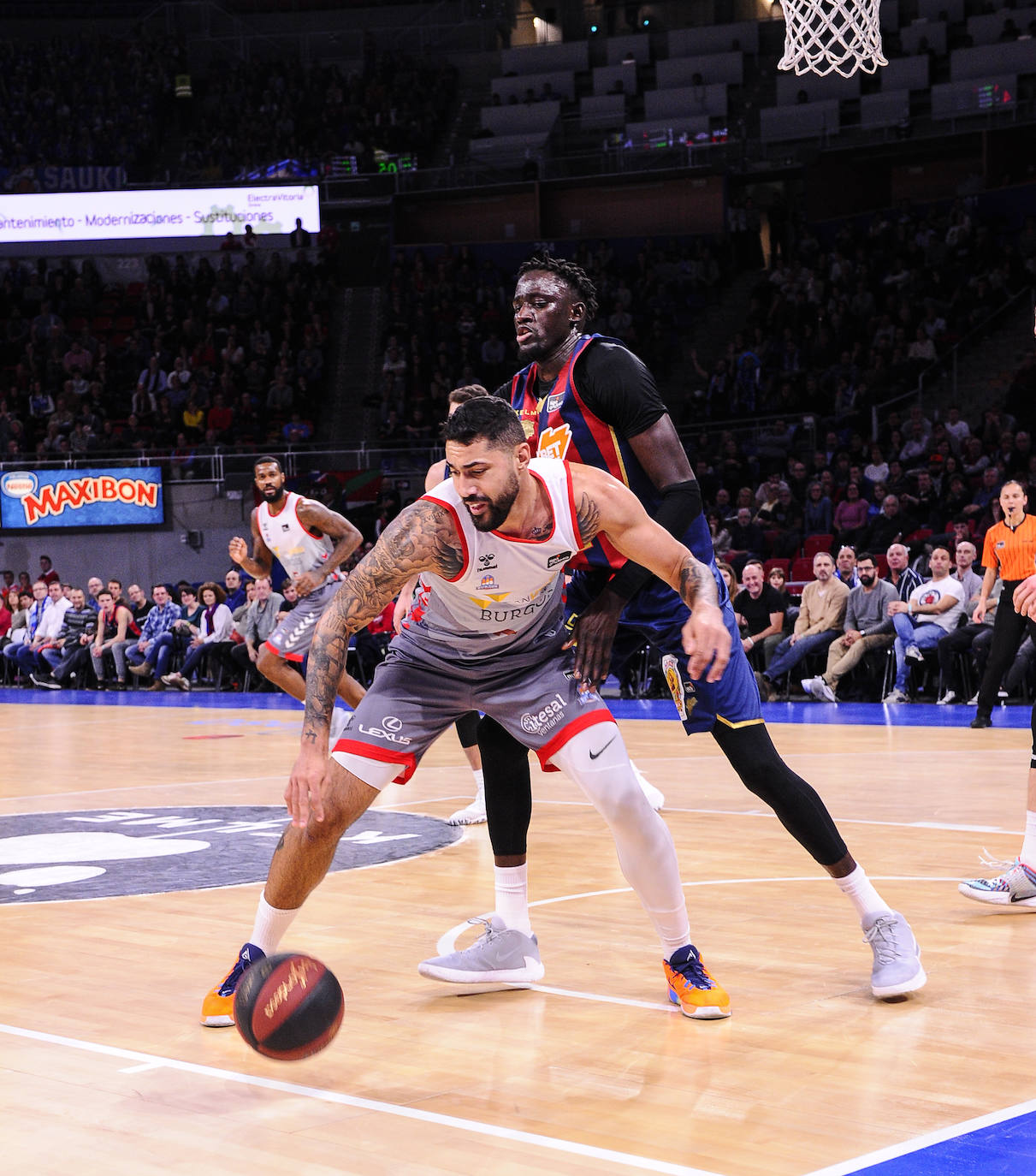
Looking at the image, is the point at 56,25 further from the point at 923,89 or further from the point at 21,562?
the point at 923,89

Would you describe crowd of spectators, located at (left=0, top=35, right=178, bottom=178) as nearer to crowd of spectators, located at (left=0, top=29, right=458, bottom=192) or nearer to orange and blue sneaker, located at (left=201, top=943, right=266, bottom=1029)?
crowd of spectators, located at (left=0, top=29, right=458, bottom=192)

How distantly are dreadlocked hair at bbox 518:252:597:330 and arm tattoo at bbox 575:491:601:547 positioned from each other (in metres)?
0.98

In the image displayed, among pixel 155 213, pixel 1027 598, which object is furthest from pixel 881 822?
pixel 155 213

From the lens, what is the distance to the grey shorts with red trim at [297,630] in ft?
29.8

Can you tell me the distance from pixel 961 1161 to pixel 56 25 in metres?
33.6

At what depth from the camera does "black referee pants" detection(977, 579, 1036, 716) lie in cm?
998

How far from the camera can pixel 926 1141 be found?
106 inches

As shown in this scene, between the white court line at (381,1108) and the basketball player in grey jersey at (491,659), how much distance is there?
0.30 m

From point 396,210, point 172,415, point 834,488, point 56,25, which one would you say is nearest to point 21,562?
point 172,415

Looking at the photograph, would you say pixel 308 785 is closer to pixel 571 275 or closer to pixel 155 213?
pixel 571 275

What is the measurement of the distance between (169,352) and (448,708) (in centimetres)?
2267

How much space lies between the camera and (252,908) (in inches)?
198

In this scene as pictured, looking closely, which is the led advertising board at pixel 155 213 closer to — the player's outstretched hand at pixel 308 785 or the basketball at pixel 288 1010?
the player's outstretched hand at pixel 308 785

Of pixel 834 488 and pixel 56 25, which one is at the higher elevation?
pixel 56 25
